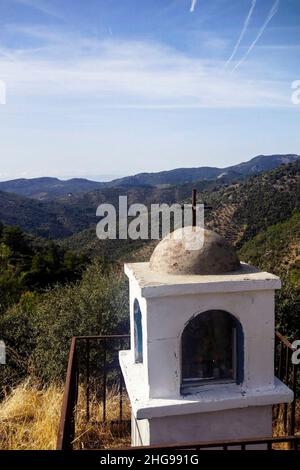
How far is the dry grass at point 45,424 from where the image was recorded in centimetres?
486

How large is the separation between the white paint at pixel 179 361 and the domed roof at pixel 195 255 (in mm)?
94

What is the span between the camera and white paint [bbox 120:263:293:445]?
10.9ft

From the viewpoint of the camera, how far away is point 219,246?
3.66 m

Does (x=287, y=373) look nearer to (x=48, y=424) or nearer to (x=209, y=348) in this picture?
(x=209, y=348)

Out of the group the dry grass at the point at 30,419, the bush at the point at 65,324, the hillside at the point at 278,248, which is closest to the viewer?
the dry grass at the point at 30,419

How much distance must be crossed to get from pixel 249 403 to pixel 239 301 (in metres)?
0.82

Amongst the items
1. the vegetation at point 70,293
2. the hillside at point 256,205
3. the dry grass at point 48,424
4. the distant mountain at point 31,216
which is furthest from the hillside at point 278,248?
→ the distant mountain at point 31,216

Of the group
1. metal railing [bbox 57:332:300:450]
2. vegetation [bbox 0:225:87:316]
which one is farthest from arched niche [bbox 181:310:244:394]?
vegetation [bbox 0:225:87:316]

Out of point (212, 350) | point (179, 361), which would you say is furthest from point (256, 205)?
point (179, 361)

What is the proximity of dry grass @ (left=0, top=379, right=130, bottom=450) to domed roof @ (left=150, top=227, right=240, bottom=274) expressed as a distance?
2515 millimetres

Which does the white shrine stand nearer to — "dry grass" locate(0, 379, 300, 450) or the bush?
"dry grass" locate(0, 379, 300, 450)

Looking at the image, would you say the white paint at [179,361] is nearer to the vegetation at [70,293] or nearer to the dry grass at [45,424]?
the dry grass at [45,424]
